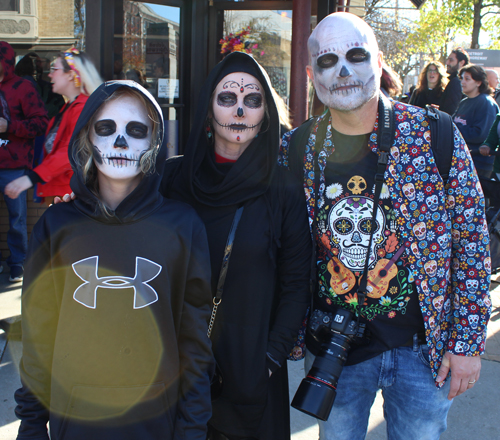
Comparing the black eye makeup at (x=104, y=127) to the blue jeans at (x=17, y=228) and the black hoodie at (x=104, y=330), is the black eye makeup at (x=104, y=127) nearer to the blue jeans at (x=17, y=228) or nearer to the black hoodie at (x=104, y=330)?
the black hoodie at (x=104, y=330)

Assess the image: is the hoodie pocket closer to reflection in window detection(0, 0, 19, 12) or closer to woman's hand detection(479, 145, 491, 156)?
woman's hand detection(479, 145, 491, 156)

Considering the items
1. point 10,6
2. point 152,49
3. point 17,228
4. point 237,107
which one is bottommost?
point 17,228

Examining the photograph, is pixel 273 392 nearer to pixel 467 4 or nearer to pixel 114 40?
pixel 114 40

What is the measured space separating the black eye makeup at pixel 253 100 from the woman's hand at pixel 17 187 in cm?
194

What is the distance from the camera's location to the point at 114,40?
411 cm

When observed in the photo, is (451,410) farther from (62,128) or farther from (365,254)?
(62,128)

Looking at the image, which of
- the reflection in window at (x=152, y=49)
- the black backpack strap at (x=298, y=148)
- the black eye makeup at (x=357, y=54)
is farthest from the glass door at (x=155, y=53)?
the black eye makeup at (x=357, y=54)

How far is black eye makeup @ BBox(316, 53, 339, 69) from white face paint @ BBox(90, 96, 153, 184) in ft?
2.31

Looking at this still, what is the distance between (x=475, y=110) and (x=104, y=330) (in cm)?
544

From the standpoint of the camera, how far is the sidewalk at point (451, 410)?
274 centimetres

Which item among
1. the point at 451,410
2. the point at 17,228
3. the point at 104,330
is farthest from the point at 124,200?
the point at 17,228

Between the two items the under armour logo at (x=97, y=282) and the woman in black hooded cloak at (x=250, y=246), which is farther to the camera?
the woman in black hooded cloak at (x=250, y=246)

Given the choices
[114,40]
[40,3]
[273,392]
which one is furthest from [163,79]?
[40,3]

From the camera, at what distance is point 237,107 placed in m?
1.90
